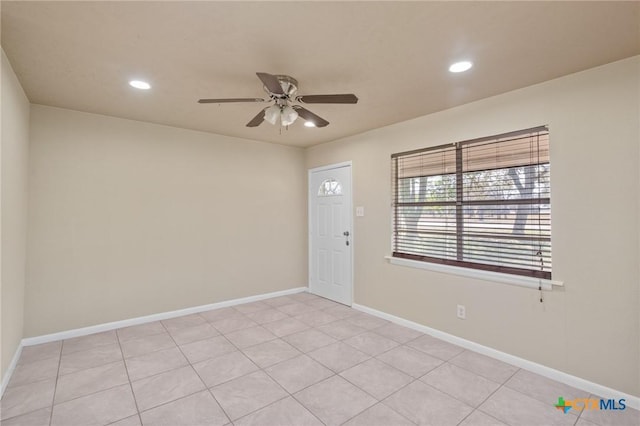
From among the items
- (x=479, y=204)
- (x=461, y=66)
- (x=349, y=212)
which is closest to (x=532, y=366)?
(x=479, y=204)

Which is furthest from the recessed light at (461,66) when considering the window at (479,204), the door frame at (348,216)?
the door frame at (348,216)

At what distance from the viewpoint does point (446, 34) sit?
6.41 feet

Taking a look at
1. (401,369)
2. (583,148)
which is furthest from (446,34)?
(401,369)

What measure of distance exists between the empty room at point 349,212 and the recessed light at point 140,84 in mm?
30

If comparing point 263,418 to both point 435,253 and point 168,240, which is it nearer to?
point 435,253

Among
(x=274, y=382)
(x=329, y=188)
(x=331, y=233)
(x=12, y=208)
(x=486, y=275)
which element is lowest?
(x=274, y=382)

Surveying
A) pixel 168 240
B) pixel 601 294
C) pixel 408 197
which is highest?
pixel 408 197

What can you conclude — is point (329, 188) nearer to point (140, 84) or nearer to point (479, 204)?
point (479, 204)

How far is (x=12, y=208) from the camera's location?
2.54 meters

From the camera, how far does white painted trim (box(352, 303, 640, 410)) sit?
7.38 ft

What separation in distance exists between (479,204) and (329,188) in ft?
7.60

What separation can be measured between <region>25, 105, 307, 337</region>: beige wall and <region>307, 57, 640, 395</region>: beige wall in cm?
277

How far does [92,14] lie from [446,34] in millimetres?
2094

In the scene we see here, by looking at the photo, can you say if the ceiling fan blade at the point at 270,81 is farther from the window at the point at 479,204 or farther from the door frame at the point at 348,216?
the door frame at the point at 348,216
